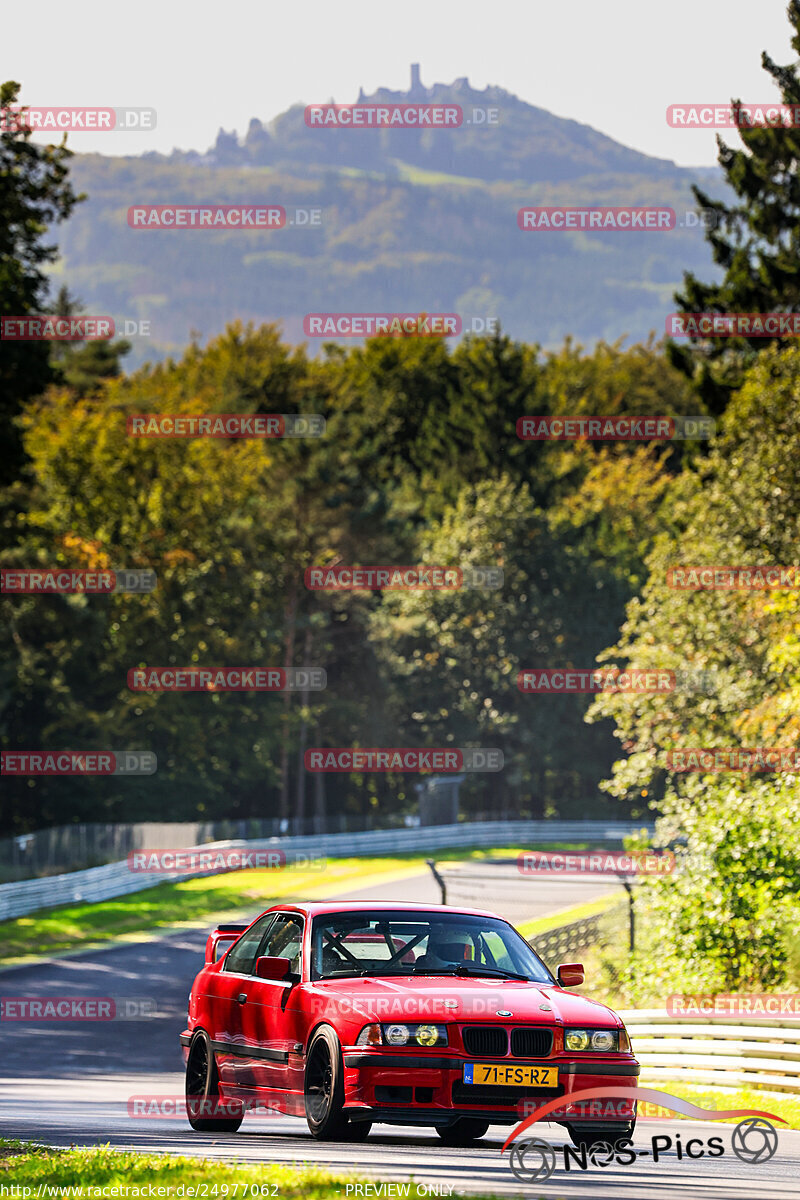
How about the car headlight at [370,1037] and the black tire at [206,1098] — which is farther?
the black tire at [206,1098]

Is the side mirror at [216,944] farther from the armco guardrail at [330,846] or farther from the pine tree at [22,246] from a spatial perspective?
the armco guardrail at [330,846]

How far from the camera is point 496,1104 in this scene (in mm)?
8680

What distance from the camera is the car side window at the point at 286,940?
991 centimetres

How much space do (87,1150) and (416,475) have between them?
73.2 metres

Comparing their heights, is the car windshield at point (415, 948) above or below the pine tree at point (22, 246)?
below

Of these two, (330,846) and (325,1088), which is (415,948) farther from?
(330,846)

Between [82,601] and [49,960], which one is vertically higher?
[82,601]

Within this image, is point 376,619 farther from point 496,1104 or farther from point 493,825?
point 496,1104

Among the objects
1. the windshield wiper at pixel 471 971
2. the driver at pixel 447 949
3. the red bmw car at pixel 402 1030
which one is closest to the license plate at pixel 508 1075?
the red bmw car at pixel 402 1030

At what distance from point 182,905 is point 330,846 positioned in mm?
11620

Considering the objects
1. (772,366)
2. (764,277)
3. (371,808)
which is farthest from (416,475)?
(772,366)

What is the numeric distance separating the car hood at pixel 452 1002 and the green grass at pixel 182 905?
2572 cm

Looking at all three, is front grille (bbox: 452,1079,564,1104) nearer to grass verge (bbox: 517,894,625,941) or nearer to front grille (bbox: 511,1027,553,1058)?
front grille (bbox: 511,1027,553,1058)

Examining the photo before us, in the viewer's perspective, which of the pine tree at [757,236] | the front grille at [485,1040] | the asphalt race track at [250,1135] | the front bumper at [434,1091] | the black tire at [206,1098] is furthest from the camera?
the pine tree at [757,236]
